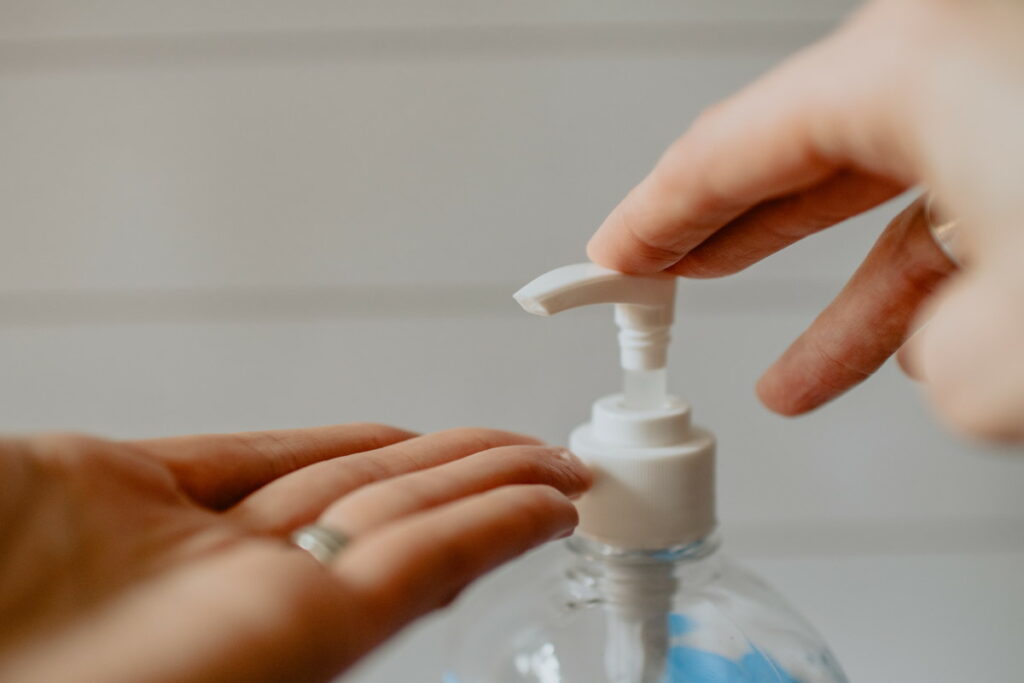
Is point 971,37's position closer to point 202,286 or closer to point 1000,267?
→ point 1000,267

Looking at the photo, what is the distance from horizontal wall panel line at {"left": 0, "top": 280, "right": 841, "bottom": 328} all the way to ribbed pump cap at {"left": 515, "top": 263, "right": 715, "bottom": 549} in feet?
0.74

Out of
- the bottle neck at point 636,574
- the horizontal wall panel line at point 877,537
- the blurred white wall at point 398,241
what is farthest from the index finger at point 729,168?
the horizontal wall panel line at point 877,537

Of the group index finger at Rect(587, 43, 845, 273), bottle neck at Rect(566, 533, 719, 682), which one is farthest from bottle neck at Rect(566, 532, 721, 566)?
index finger at Rect(587, 43, 845, 273)

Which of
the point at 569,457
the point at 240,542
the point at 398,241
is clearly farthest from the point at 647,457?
the point at 398,241

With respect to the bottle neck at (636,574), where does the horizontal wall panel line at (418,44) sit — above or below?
above

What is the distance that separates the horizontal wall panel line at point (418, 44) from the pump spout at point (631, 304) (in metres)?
0.24

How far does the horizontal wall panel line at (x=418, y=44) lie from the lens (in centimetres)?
50

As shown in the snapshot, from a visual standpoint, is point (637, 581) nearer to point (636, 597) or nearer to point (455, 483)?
point (636, 597)

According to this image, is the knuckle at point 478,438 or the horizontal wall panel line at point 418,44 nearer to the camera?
the knuckle at point 478,438

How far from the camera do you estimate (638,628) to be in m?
0.33

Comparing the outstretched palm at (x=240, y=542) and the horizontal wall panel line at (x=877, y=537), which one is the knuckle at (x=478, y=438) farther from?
the horizontal wall panel line at (x=877, y=537)

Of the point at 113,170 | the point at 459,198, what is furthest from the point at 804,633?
the point at 113,170

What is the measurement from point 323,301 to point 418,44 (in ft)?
0.50

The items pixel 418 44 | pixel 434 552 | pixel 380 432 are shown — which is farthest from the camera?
pixel 418 44
